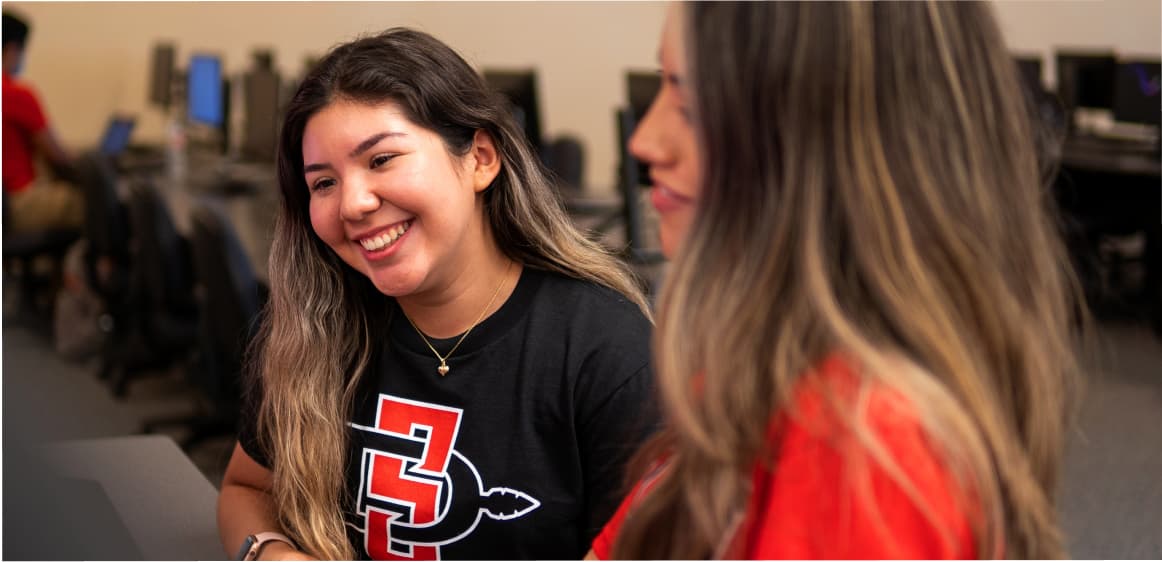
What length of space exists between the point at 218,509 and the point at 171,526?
0.06m

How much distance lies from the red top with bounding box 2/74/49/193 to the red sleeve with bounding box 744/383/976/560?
4.80 metres

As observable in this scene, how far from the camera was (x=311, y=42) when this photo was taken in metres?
7.35

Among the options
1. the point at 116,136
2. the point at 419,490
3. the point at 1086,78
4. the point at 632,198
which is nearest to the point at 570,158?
the point at 632,198

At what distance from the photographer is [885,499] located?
0.63m

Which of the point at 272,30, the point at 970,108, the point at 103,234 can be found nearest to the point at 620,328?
the point at 970,108

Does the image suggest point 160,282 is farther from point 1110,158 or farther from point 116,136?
point 1110,158

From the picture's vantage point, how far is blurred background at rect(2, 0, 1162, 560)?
96.6 inches

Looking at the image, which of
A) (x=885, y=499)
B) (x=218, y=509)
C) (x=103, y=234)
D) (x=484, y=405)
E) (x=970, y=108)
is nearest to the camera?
(x=885, y=499)

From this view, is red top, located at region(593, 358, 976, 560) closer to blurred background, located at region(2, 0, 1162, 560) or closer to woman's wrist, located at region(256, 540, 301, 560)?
blurred background, located at region(2, 0, 1162, 560)

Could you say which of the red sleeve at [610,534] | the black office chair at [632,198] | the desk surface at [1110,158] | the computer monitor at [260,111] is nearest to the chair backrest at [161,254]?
the computer monitor at [260,111]

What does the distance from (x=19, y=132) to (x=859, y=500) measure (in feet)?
16.7

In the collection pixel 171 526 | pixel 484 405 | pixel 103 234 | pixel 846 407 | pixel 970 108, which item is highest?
pixel 970 108

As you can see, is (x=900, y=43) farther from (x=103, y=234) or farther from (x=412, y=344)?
(x=103, y=234)

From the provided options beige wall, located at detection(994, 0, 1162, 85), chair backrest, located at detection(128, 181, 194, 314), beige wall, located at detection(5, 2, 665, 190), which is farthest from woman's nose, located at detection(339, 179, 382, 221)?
beige wall, located at detection(5, 2, 665, 190)
